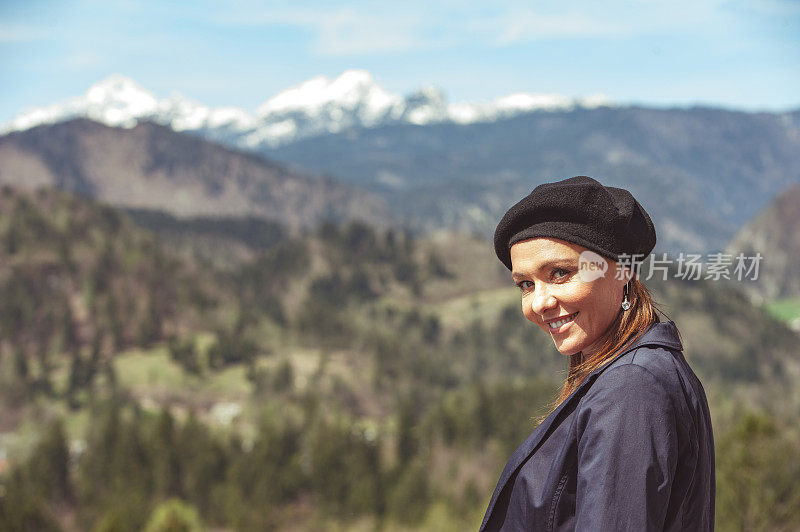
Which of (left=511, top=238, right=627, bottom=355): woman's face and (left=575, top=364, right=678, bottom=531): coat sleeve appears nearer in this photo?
(left=575, top=364, right=678, bottom=531): coat sleeve

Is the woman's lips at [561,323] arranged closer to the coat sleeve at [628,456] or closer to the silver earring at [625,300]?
the silver earring at [625,300]

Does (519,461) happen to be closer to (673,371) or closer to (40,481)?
(673,371)

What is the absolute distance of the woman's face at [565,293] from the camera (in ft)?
13.8

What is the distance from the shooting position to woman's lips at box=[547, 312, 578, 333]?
A: 4355 mm

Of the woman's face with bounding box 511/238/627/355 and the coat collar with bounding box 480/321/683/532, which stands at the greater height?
the woman's face with bounding box 511/238/627/355

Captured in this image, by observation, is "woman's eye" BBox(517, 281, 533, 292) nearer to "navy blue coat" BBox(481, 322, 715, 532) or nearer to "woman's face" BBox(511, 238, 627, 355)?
"woman's face" BBox(511, 238, 627, 355)

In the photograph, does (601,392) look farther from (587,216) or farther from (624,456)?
(587,216)

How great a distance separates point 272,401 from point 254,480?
133 ft

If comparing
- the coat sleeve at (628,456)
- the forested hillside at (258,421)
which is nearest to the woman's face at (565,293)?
the coat sleeve at (628,456)

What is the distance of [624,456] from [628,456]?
2cm

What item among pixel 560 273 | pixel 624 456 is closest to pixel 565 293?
pixel 560 273

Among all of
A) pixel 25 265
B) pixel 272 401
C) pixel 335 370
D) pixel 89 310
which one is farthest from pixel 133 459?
pixel 25 265

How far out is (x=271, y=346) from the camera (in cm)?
A: 18375

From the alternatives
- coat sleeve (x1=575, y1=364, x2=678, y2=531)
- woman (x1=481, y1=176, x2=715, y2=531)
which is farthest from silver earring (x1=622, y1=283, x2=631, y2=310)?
coat sleeve (x1=575, y1=364, x2=678, y2=531)
